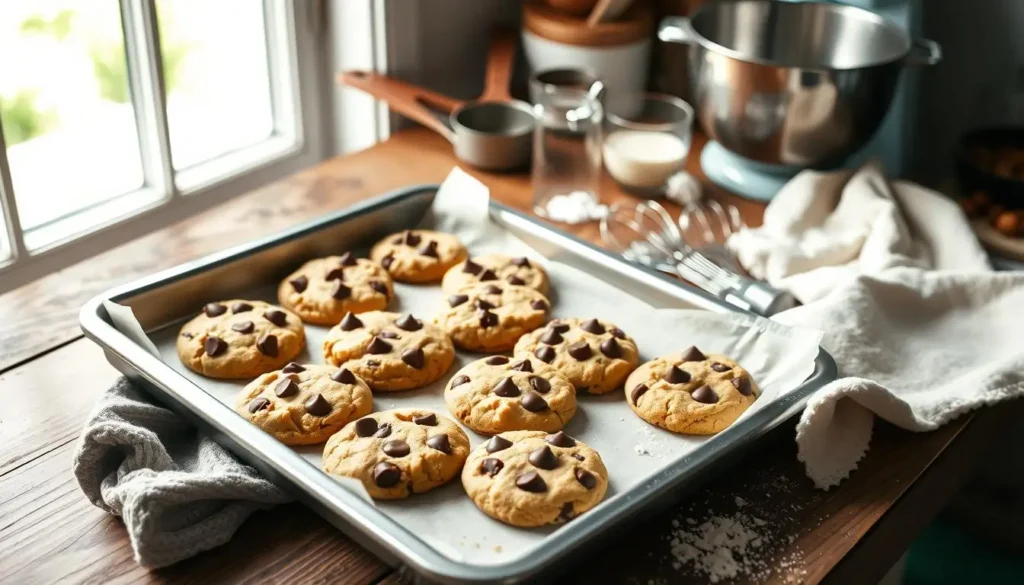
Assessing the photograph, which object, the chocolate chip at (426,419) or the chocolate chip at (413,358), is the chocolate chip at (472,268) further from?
the chocolate chip at (426,419)

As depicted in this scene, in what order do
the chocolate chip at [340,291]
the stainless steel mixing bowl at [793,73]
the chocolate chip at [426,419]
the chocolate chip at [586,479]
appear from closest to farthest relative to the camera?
1. the chocolate chip at [586,479]
2. the chocolate chip at [426,419]
3. the chocolate chip at [340,291]
4. the stainless steel mixing bowl at [793,73]

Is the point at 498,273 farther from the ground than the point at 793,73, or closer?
closer

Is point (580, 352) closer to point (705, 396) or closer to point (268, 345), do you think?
point (705, 396)

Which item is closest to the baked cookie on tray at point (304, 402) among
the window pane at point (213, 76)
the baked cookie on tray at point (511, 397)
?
the baked cookie on tray at point (511, 397)

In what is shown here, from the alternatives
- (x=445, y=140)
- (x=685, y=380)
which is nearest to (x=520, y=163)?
(x=445, y=140)

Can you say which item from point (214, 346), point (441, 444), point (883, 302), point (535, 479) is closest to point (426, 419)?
point (441, 444)

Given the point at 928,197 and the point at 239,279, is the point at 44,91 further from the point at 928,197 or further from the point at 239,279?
the point at 928,197

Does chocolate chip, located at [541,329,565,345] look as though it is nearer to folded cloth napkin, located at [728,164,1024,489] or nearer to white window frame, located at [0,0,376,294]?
folded cloth napkin, located at [728,164,1024,489]
